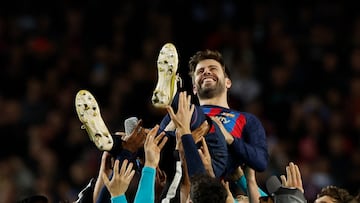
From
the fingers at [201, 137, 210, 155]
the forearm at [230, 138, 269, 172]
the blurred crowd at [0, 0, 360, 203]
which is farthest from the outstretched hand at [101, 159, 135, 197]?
the blurred crowd at [0, 0, 360, 203]

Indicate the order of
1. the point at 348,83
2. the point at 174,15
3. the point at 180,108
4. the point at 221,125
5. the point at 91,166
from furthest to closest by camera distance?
the point at 174,15 → the point at 348,83 → the point at 91,166 → the point at 221,125 → the point at 180,108

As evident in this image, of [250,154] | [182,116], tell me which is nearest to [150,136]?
[182,116]

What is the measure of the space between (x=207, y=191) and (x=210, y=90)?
1.53 metres

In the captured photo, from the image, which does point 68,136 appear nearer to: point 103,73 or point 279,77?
point 103,73

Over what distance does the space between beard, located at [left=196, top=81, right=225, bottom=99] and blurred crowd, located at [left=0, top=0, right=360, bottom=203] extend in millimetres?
2729

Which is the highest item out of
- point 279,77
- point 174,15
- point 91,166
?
point 174,15

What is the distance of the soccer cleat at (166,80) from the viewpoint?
21.8 ft

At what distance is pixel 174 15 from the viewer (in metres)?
12.1

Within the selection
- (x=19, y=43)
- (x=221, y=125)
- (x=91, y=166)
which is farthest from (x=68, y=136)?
(x=221, y=125)

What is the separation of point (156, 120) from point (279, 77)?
1530 mm

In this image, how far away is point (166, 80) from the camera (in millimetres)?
6719

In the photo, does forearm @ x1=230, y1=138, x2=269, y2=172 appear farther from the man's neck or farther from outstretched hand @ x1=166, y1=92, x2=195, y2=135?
outstretched hand @ x1=166, y1=92, x2=195, y2=135

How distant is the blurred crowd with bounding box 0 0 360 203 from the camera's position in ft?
34.0

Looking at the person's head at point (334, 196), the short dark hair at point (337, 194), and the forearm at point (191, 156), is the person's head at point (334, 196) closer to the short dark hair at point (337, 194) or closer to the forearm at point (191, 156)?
the short dark hair at point (337, 194)
